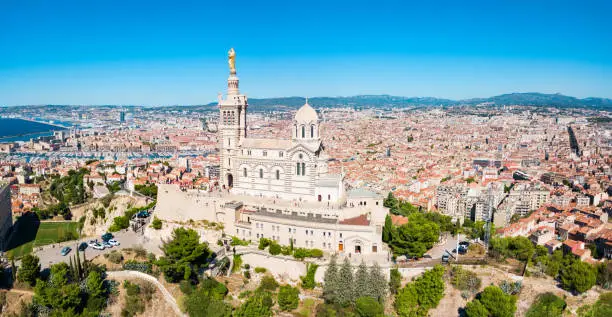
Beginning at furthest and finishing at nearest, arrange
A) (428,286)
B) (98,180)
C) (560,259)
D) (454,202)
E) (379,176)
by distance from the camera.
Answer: (379,176) < (98,180) < (454,202) < (560,259) < (428,286)

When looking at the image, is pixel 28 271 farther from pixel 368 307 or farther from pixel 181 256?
pixel 368 307

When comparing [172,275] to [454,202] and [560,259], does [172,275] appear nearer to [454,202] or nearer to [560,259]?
Answer: [560,259]

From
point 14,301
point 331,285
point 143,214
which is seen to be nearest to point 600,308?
point 331,285

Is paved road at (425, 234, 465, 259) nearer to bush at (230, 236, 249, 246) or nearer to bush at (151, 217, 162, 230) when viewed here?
bush at (230, 236, 249, 246)

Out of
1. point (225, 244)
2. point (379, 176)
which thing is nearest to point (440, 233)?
point (225, 244)

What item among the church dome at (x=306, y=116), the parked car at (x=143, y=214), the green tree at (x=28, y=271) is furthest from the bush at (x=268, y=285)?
the parked car at (x=143, y=214)

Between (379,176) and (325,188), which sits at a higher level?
(325,188)

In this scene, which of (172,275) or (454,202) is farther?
(454,202)
